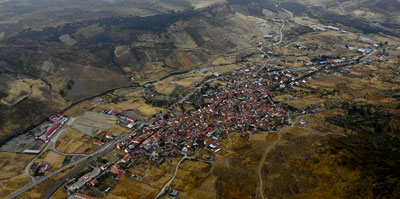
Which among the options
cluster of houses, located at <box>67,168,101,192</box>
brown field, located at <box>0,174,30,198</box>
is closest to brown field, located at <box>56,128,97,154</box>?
cluster of houses, located at <box>67,168,101,192</box>

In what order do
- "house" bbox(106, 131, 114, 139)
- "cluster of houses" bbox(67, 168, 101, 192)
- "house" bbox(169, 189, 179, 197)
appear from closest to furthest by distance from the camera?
"house" bbox(169, 189, 179, 197)
"cluster of houses" bbox(67, 168, 101, 192)
"house" bbox(106, 131, 114, 139)

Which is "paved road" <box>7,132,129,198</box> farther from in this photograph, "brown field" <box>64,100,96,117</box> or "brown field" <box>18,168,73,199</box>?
"brown field" <box>64,100,96,117</box>

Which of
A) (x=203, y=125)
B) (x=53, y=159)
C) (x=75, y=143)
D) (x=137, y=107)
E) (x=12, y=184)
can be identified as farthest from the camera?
(x=137, y=107)

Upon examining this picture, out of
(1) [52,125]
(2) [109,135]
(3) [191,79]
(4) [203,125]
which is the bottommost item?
(4) [203,125]

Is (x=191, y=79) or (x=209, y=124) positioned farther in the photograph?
(x=191, y=79)

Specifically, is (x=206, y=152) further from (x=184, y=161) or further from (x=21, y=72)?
(x=21, y=72)

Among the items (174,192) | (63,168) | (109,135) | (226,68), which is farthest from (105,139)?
(226,68)

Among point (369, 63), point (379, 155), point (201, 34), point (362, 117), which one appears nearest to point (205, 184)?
point (379, 155)

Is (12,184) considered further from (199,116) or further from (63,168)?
(199,116)

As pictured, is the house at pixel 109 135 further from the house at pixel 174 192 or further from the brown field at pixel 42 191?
the house at pixel 174 192
